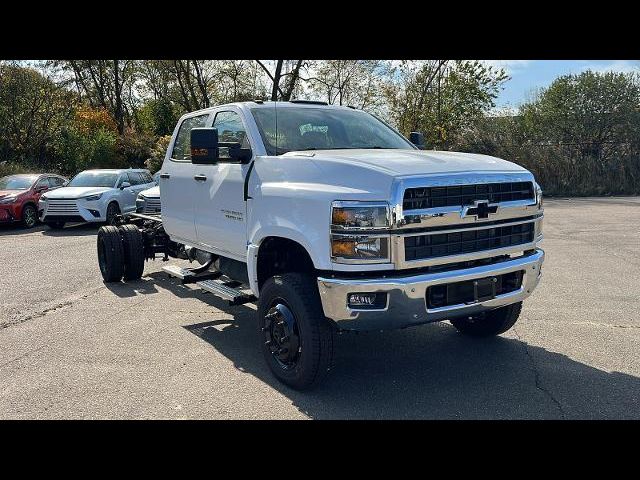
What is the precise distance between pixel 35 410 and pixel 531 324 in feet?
15.4

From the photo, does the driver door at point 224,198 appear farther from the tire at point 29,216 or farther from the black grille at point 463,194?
the tire at point 29,216

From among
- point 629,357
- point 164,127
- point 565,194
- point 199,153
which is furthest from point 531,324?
point 164,127

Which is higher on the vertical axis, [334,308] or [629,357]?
[334,308]

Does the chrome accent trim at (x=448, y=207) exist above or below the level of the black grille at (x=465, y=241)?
above

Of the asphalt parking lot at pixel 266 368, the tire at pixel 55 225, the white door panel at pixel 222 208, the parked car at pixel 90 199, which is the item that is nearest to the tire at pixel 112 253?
the asphalt parking lot at pixel 266 368

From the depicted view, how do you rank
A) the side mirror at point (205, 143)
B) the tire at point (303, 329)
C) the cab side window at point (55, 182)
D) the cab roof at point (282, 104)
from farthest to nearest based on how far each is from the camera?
the cab side window at point (55, 182)
the cab roof at point (282, 104)
the side mirror at point (205, 143)
the tire at point (303, 329)

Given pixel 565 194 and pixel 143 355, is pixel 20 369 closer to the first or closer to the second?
pixel 143 355

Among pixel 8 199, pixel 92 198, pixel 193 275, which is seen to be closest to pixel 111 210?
pixel 92 198

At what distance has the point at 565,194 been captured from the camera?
21.6 metres

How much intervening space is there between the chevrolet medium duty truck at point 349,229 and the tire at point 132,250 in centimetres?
276

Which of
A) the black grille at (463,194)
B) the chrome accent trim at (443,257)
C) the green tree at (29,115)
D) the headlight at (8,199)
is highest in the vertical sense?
the green tree at (29,115)

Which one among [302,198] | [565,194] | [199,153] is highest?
[199,153]

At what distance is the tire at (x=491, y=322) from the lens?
16.3ft

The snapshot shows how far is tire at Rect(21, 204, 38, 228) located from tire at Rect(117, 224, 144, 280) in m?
9.24
